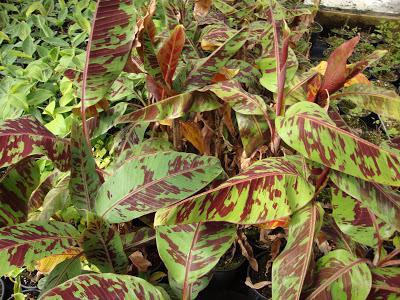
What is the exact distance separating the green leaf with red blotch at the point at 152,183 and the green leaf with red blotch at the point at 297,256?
186mm

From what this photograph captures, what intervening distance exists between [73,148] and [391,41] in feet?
8.85

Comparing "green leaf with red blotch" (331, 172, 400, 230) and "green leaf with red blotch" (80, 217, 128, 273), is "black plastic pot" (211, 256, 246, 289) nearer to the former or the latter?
"green leaf with red blotch" (80, 217, 128, 273)

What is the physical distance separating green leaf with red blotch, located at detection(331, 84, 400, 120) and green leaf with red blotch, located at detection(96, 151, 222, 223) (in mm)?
371

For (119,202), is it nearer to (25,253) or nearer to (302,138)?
(25,253)

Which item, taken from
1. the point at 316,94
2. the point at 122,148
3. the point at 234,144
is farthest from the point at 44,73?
the point at 316,94

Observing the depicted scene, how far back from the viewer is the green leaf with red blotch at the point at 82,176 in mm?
886

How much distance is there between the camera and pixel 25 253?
744 millimetres

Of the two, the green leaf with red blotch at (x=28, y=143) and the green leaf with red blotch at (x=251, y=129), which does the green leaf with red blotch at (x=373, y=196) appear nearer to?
the green leaf with red blotch at (x=251, y=129)

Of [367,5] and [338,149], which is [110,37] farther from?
[367,5]

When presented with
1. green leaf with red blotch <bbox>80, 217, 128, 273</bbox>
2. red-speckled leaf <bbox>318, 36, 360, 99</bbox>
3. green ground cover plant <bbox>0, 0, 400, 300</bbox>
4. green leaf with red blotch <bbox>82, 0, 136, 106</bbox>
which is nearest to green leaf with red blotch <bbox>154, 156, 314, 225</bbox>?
green ground cover plant <bbox>0, 0, 400, 300</bbox>

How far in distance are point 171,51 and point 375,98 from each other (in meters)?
0.47

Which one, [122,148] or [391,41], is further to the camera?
[391,41]

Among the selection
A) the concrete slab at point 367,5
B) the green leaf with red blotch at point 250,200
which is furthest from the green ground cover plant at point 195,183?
the concrete slab at point 367,5

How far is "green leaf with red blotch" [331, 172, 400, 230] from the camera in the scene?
2.67 feet
